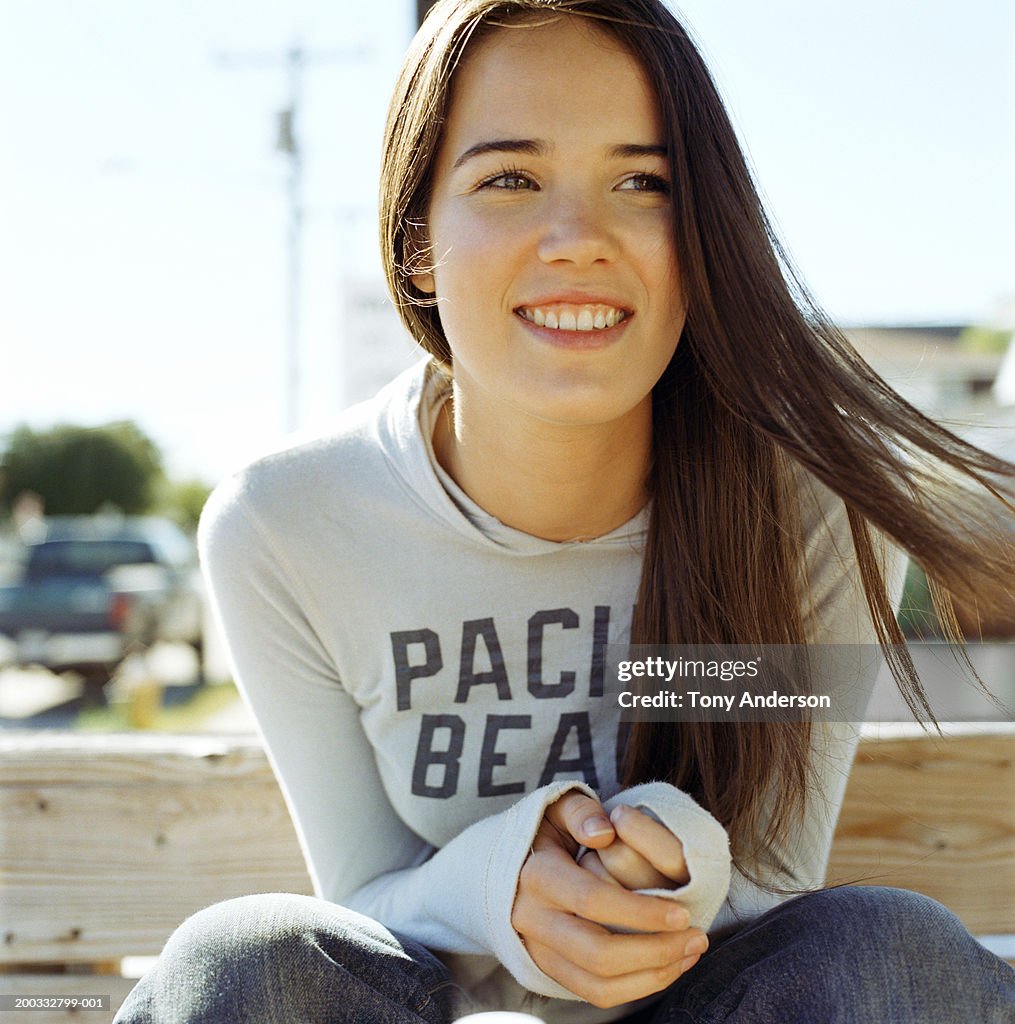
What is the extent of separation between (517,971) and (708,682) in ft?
1.21

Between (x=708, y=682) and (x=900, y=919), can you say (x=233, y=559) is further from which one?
(x=900, y=919)

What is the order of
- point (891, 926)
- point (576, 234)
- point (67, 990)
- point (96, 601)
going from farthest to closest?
point (96, 601), point (67, 990), point (576, 234), point (891, 926)

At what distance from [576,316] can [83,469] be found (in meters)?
18.4

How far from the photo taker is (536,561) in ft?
4.37

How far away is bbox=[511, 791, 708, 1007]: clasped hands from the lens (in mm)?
1027

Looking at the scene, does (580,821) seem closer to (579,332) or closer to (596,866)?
(596,866)

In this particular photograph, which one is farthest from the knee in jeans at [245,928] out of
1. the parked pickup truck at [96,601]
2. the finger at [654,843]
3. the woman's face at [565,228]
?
the parked pickup truck at [96,601]

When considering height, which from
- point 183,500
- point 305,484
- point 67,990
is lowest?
point 183,500

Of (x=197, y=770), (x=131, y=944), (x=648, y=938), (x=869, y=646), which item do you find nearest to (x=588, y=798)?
(x=648, y=938)

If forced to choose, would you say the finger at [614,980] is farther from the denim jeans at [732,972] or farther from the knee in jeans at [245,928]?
the knee in jeans at [245,928]

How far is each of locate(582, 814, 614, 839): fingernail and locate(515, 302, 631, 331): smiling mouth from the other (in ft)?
1.54

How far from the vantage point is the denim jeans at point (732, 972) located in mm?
984

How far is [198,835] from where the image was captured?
1516mm

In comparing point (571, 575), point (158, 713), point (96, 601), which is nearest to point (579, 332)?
point (571, 575)
